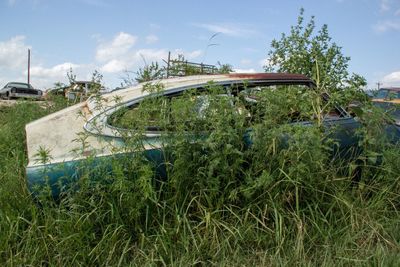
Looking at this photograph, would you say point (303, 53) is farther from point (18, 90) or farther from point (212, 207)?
point (18, 90)

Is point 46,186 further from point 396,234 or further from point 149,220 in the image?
point 396,234

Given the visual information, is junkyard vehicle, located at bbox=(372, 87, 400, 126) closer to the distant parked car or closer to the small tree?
the small tree

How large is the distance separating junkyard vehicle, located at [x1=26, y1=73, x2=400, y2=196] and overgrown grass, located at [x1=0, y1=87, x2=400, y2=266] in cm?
4

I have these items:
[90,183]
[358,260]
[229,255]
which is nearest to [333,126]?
[358,260]

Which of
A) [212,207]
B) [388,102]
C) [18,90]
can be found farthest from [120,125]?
[18,90]

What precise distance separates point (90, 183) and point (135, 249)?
1.99 ft

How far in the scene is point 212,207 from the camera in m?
3.20

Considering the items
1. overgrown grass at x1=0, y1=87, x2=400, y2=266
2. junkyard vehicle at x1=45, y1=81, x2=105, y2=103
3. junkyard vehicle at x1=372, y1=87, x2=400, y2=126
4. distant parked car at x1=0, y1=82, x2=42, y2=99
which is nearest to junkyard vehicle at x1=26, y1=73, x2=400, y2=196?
overgrown grass at x1=0, y1=87, x2=400, y2=266

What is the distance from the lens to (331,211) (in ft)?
10.9

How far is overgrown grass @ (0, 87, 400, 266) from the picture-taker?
295 centimetres

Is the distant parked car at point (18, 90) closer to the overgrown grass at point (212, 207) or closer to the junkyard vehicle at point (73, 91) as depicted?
the junkyard vehicle at point (73, 91)

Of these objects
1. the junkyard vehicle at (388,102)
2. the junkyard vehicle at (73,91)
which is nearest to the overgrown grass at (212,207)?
the junkyard vehicle at (388,102)

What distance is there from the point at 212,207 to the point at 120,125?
104 centimetres

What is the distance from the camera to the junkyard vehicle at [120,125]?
10.3 ft
